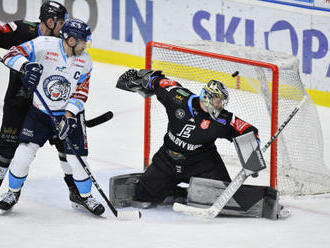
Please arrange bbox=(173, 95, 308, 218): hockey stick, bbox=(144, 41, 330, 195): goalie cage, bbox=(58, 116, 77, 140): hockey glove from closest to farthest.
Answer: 1. bbox=(58, 116, 77, 140): hockey glove
2. bbox=(173, 95, 308, 218): hockey stick
3. bbox=(144, 41, 330, 195): goalie cage

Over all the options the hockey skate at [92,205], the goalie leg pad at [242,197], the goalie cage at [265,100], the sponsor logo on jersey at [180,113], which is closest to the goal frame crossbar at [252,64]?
the goalie cage at [265,100]

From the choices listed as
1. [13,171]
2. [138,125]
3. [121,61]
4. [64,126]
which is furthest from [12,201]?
Result: [121,61]

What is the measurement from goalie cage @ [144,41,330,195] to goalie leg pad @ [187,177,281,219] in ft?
→ 1.16

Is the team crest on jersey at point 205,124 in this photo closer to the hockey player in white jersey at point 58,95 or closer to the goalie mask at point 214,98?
the goalie mask at point 214,98

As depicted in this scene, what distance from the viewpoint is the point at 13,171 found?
17.2 feet

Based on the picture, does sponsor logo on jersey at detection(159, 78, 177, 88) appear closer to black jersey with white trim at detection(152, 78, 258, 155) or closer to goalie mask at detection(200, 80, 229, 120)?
black jersey with white trim at detection(152, 78, 258, 155)

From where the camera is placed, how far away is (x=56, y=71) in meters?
5.18

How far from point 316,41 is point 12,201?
12.0ft

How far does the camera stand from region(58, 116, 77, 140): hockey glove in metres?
5.12

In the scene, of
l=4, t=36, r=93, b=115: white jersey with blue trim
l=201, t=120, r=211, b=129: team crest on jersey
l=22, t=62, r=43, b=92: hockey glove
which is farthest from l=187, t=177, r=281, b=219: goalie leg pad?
l=22, t=62, r=43, b=92: hockey glove

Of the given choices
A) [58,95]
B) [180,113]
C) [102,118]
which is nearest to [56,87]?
[58,95]

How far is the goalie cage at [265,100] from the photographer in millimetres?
5812

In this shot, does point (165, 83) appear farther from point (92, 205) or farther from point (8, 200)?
point (8, 200)

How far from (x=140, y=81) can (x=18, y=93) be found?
0.79 meters
